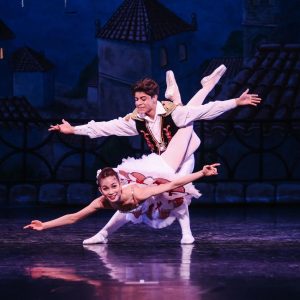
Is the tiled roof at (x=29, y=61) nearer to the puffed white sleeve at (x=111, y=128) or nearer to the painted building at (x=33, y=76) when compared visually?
the painted building at (x=33, y=76)

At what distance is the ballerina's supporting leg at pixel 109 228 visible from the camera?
5.17 m

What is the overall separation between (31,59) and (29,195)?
5.30ft

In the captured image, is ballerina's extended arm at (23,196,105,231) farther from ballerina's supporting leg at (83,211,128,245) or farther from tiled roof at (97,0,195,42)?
tiled roof at (97,0,195,42)

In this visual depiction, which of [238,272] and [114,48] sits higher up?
[114,48]

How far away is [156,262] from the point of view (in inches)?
178

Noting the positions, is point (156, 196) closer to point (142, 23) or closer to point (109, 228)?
point (109, 228)

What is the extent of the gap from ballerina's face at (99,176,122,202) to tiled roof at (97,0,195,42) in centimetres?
382

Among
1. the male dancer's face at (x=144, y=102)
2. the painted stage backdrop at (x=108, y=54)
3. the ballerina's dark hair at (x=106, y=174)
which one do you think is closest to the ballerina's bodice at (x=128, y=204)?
the ballerina's dark hair at (x=106, y=174)

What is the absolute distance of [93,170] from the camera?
826 cm

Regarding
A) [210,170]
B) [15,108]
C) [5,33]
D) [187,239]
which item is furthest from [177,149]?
[5,33]

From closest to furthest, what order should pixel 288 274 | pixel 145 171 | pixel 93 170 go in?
1. pixel 288 274
2. pixel 145 171
3. pixel 93 170

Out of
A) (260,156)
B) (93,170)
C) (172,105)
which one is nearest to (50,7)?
(93,170)

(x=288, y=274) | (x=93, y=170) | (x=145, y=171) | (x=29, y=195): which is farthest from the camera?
(x=93, y=170)

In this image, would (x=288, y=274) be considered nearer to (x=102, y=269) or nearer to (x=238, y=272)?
(x=238, y=272)
